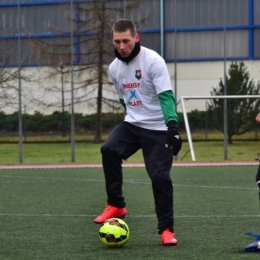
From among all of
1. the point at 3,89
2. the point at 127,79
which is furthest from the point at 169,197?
the point at 3,89

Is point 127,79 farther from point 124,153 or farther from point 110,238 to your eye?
point 110,238

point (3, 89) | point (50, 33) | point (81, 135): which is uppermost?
point (50, 33)

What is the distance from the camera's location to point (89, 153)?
27922 mm

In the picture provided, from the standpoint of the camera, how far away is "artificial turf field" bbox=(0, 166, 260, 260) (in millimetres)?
6184

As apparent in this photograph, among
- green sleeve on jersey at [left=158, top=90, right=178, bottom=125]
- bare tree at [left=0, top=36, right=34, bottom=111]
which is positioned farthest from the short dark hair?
bare tree at [left=0, top=36, right=34, bottom=111]

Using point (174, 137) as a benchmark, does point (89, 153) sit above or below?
below

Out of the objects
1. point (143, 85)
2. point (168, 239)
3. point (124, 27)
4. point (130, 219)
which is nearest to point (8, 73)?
point (130, 219)

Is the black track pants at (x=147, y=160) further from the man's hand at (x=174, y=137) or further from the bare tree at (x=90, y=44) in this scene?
the bare tree at (x=90, y=44)

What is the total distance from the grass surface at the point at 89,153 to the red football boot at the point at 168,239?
17.6 meters

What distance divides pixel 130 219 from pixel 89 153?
19391 mm

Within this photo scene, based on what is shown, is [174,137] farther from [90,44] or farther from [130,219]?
[90,44]

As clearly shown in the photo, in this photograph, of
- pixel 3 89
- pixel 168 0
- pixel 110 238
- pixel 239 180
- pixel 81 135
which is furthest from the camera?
pixel 81 135

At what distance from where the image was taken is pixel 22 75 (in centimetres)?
2620

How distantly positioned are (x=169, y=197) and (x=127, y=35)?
4.67ft
